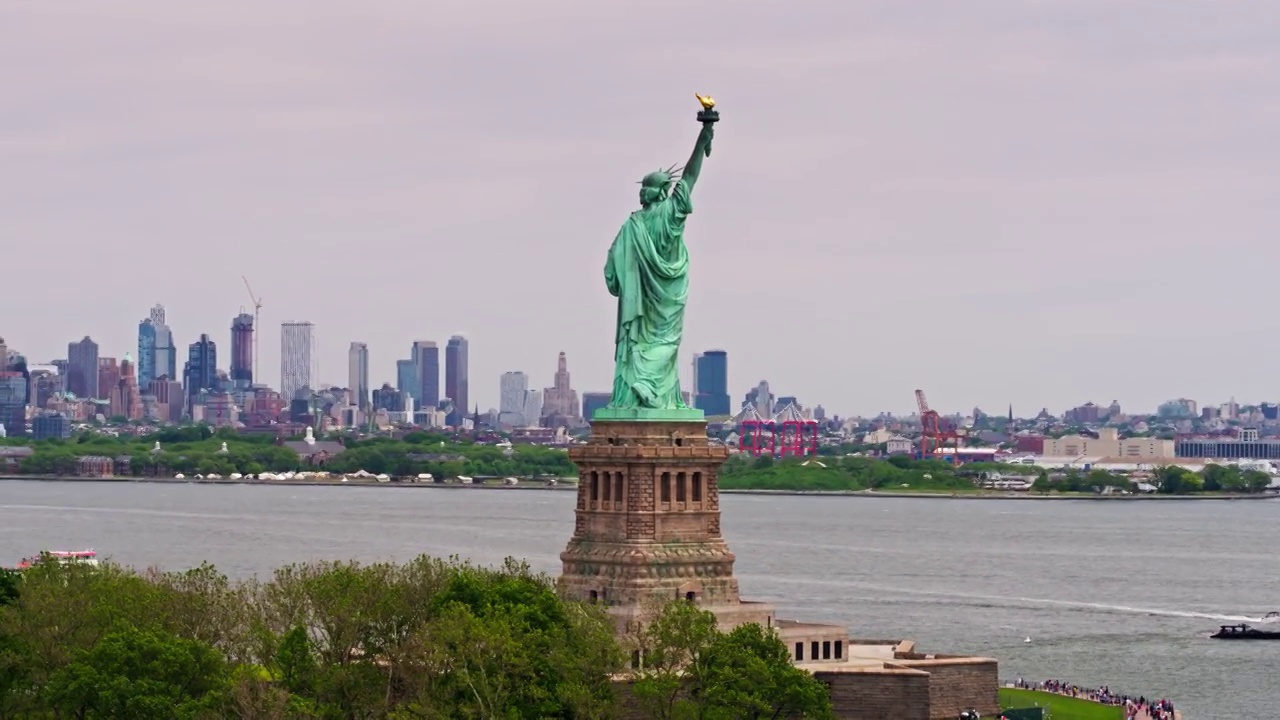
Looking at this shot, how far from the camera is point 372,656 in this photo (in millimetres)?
54719

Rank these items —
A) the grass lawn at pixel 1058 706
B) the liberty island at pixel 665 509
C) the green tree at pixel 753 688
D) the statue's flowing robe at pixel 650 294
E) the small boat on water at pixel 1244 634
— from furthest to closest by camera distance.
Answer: the small boat on water at pixel 1244 634 → the grass lawn at pixel 1058 706 → the statue's flowing robe at pixel 650 294 → the liberty island at pixel 665 509 → the green tree at pixel 753 688

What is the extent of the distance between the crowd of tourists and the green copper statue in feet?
44.5

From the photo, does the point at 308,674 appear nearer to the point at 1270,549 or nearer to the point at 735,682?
the point at 735,682

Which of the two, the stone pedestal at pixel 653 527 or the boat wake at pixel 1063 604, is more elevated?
the stone pedestal at pixel 653 527

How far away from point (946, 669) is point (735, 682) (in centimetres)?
840

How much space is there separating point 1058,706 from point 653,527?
39.3 feet

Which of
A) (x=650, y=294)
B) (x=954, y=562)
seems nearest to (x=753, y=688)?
(x=650, y=294)

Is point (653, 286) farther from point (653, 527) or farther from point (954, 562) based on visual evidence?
point (954, 562)

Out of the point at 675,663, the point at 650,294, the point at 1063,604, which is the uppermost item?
the point at 650,294

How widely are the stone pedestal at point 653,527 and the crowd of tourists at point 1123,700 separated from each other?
10940 mm

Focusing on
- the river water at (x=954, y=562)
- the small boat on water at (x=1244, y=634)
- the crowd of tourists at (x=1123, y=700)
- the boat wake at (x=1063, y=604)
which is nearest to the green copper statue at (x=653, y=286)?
the crowd of tourists at (x=1123, y=700)

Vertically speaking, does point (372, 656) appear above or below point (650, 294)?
below

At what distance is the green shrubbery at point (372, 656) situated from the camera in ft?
168

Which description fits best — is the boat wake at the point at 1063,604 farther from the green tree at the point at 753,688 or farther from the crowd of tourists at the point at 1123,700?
the green tree at the point at 753,688
